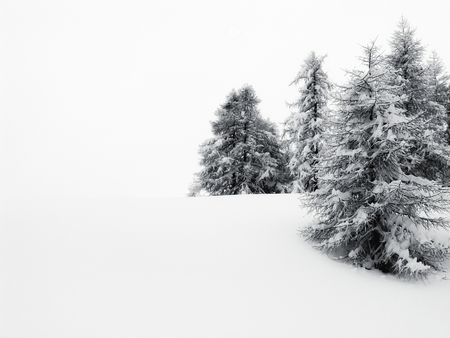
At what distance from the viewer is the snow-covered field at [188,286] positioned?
4.26m

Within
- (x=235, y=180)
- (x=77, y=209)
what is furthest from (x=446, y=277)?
(x=235, y=180)

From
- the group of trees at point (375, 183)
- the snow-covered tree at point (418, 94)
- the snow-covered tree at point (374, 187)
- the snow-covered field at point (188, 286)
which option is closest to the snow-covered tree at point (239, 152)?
the snow-covered tree at point (418, 94)

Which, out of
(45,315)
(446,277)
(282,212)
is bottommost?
(45,315)

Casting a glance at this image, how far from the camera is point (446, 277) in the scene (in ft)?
21.8

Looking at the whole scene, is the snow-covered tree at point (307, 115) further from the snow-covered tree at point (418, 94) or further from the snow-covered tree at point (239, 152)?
the snow-covered tree at point (418, 94)

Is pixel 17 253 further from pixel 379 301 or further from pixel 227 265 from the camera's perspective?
pixel 379 301

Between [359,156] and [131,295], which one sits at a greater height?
[359,156]

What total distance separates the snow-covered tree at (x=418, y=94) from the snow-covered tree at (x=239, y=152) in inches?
366

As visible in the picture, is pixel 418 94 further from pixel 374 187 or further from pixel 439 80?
pixel 374 187

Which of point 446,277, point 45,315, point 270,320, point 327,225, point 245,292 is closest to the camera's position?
point 45,315

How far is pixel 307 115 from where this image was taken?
16.3m

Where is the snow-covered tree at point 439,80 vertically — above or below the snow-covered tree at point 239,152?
above

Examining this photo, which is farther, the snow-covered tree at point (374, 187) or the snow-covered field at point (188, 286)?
the snow-covered tree at point (374, 187)

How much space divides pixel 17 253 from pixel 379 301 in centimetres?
840
